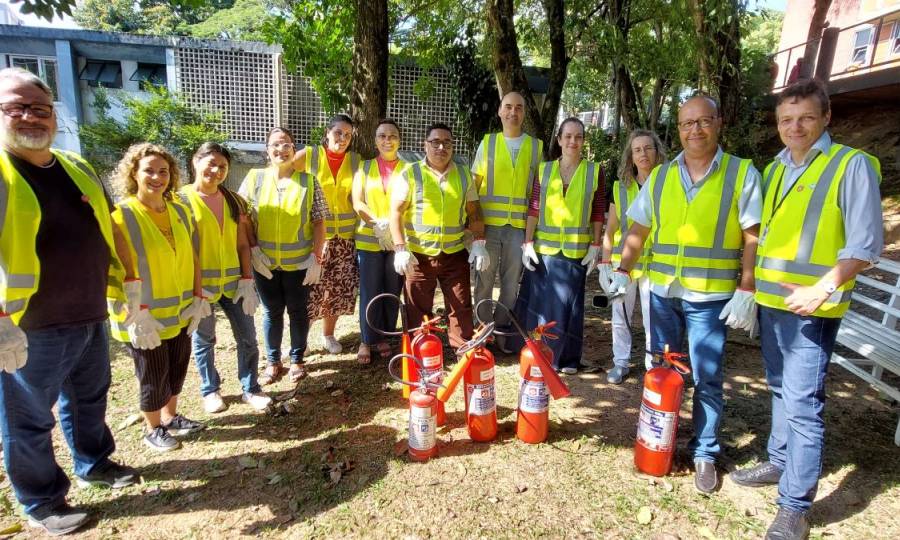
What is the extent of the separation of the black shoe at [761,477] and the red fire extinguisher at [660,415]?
0.38 meters

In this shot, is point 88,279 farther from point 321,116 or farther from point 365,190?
point 321,116

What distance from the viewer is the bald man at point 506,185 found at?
13.4 ft

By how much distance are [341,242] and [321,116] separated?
875 cm

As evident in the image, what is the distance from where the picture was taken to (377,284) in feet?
14.2

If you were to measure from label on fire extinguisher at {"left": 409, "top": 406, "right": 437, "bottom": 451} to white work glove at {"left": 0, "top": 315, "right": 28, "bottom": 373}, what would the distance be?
6.12 ft

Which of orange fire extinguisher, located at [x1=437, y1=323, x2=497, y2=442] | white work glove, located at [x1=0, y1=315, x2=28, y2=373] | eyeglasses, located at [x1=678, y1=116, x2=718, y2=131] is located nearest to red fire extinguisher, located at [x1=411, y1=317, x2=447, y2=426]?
orange fire extinguisher, located at [x1=437, y1=323, x2=497, y2=442]

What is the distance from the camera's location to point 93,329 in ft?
8.27

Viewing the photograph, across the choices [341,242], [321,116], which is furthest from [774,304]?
[321,116]

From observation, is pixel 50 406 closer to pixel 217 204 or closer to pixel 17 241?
pixel 17 241

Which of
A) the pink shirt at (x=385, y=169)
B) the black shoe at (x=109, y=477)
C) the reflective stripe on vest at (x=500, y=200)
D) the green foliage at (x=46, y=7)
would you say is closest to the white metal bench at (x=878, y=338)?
the reflective stripe on vest at (x=500, y=200)

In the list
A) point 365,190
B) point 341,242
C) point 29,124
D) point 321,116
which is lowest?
point 341,242

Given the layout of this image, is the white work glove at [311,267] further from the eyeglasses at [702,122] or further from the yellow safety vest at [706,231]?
the eyeglasses at [702,122]

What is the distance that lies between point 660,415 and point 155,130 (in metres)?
11.4

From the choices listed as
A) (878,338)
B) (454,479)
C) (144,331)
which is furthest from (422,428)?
(878,338)
